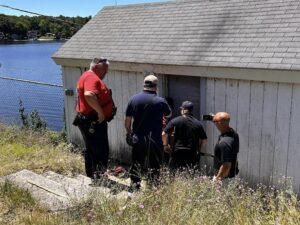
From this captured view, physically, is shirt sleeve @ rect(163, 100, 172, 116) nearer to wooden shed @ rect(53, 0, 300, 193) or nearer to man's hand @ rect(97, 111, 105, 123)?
man's hand @ rect(97, 111, 105, 123)

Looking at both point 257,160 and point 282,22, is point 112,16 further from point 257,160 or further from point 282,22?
point 257,160

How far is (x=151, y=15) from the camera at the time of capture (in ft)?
28.6

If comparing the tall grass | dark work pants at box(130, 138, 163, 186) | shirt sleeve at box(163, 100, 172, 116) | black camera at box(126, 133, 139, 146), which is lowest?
the tall grass

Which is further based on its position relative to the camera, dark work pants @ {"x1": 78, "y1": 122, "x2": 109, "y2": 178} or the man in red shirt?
dark work pants @ {"x1": 78, "y1": 122, "x2": 109, "y2": 178}

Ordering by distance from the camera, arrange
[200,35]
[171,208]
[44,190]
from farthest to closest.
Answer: [200,35] → [44,190] → [171,208]

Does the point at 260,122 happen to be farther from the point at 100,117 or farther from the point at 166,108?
the point at 100,117

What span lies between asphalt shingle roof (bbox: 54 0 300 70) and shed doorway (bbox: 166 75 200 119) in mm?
503

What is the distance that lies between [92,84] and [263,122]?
265cm

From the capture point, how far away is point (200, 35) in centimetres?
705

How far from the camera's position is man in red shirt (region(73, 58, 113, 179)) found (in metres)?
5.28

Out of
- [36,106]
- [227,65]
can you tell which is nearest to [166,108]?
[227,65]

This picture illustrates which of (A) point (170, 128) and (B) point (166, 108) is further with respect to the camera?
(A) point (170, 128)

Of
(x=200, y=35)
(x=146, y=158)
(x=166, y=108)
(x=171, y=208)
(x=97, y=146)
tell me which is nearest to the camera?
(x=171, y=208)

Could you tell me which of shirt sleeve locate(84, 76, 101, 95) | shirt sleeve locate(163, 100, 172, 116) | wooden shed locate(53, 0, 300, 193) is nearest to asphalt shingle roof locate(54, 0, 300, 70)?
wooden shed locate(53, 0, 300, 193)
